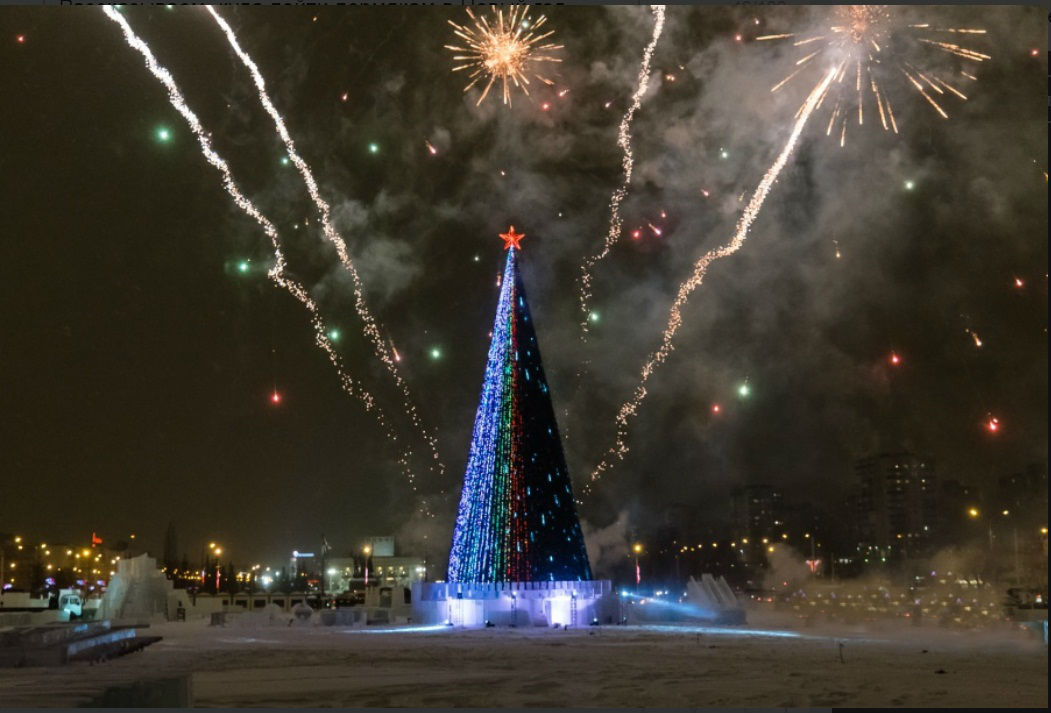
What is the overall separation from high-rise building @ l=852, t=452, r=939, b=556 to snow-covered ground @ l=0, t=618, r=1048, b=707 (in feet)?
147

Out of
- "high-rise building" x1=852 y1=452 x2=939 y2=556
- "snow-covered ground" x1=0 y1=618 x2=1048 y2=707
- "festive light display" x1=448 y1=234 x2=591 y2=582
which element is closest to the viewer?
"snow-covered ground" x1=0 y1=618 x2=1048 y2=707

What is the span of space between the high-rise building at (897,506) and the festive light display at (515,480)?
3840cm

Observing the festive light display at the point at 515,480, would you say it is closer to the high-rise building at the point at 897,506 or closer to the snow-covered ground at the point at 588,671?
the snow-covered ground at the point at 588,671

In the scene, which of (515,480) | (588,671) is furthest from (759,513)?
(588,671)

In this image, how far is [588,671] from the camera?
15688mm

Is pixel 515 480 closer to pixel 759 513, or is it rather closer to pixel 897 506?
pixel 897 506

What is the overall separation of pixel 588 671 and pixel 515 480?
13683mm

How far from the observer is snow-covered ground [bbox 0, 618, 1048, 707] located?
12734 millimetres

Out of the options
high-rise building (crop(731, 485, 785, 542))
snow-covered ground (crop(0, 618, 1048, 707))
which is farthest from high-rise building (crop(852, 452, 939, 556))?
snow-covered ground (crop(0, 618, 1048, 707))

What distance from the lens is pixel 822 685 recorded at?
13.8 metres

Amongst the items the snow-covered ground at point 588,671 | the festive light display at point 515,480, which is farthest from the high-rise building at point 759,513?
the snow-covered ground at point 588,671

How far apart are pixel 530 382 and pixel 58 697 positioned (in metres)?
18.8

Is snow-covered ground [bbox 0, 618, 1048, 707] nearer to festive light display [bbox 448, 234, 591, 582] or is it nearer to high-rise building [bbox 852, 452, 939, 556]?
festive light display [bbox 448, 234, 591, 582]

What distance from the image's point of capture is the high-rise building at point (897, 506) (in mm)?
68825
